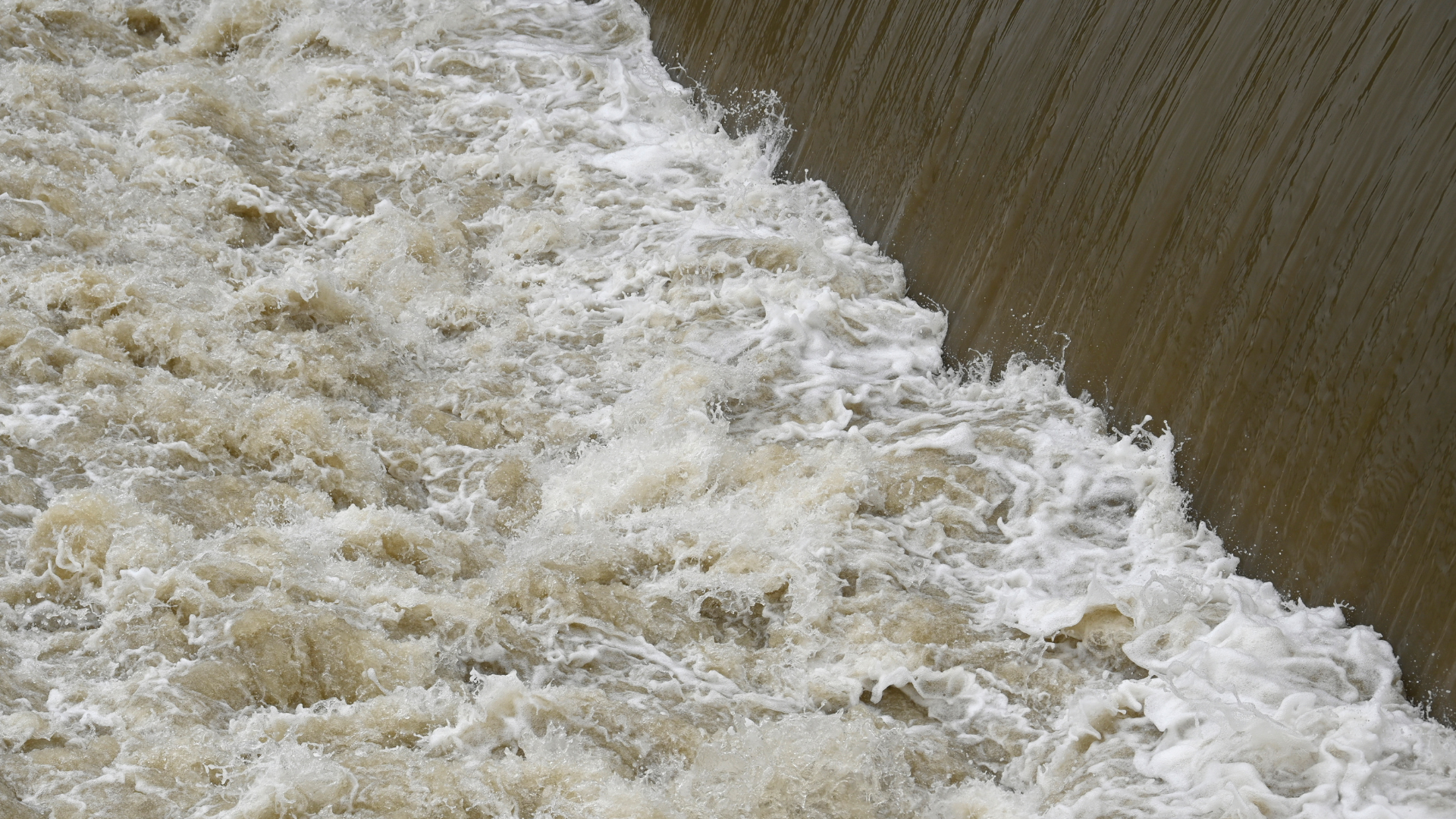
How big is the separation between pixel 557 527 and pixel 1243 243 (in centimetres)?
242

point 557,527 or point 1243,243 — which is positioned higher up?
point 1243,243

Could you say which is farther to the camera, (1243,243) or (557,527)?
(557,527)

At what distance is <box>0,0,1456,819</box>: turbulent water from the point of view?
3262 millimetres

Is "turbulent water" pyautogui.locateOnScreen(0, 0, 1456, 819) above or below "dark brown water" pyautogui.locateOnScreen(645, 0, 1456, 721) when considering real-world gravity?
below

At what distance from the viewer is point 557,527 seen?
4371 millimetres

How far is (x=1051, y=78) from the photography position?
17.2ft

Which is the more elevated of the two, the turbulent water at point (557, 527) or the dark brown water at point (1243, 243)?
the dark brown water at point (1243, 243)

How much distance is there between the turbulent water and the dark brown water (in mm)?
195

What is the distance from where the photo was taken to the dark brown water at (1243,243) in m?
3.65

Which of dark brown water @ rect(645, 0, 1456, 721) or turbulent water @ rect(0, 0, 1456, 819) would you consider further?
dark brown water @ rect(645, 0, 1456, 721)

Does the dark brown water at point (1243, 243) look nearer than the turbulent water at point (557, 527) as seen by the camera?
No

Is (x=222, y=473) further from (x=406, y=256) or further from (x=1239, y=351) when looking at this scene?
(x=1239, y=351)

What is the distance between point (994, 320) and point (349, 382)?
257 cm

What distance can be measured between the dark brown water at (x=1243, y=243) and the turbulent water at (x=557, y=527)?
7.7 inches
